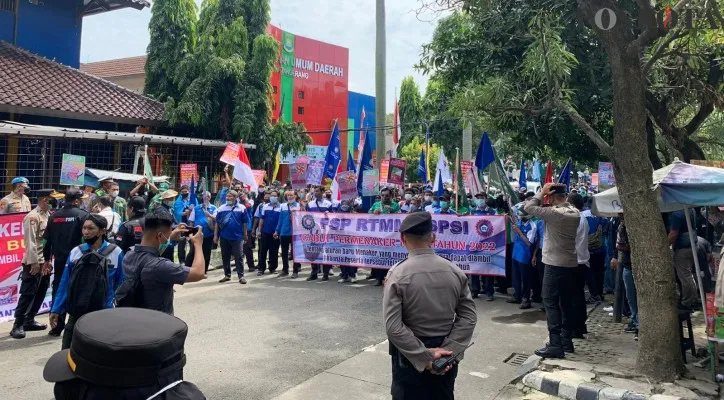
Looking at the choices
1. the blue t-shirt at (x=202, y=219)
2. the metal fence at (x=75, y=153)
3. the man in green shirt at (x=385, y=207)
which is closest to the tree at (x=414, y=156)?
the metal fence at (x=75, y=153)

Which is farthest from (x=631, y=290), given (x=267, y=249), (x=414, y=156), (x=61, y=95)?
(x=414, y=156)

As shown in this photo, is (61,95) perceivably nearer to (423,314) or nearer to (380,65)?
(380,65)

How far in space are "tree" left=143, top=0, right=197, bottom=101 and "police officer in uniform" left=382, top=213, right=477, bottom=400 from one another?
1876 cm

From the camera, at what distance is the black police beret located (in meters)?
1.69

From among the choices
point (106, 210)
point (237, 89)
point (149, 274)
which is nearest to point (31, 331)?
point (106, 210)

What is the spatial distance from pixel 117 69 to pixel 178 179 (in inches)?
749

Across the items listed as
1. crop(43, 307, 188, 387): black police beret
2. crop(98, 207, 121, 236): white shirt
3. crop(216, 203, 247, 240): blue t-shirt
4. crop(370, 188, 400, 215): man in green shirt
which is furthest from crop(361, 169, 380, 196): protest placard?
crop(43, 307, 188, 387): black police beret

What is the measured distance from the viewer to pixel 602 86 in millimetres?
10250

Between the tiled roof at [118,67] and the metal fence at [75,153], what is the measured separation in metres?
15.2

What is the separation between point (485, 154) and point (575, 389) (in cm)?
664

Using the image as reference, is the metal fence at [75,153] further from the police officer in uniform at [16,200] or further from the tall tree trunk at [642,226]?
the tall tree trunk at [642,226]

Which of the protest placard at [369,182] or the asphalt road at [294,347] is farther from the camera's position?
the protest placard at [369,182]

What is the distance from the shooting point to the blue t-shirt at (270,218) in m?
11.7

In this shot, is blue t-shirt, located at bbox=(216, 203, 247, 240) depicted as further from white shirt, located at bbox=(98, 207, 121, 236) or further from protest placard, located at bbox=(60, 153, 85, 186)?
protest placard, located at bbox=(60, 153, 85, 186)
